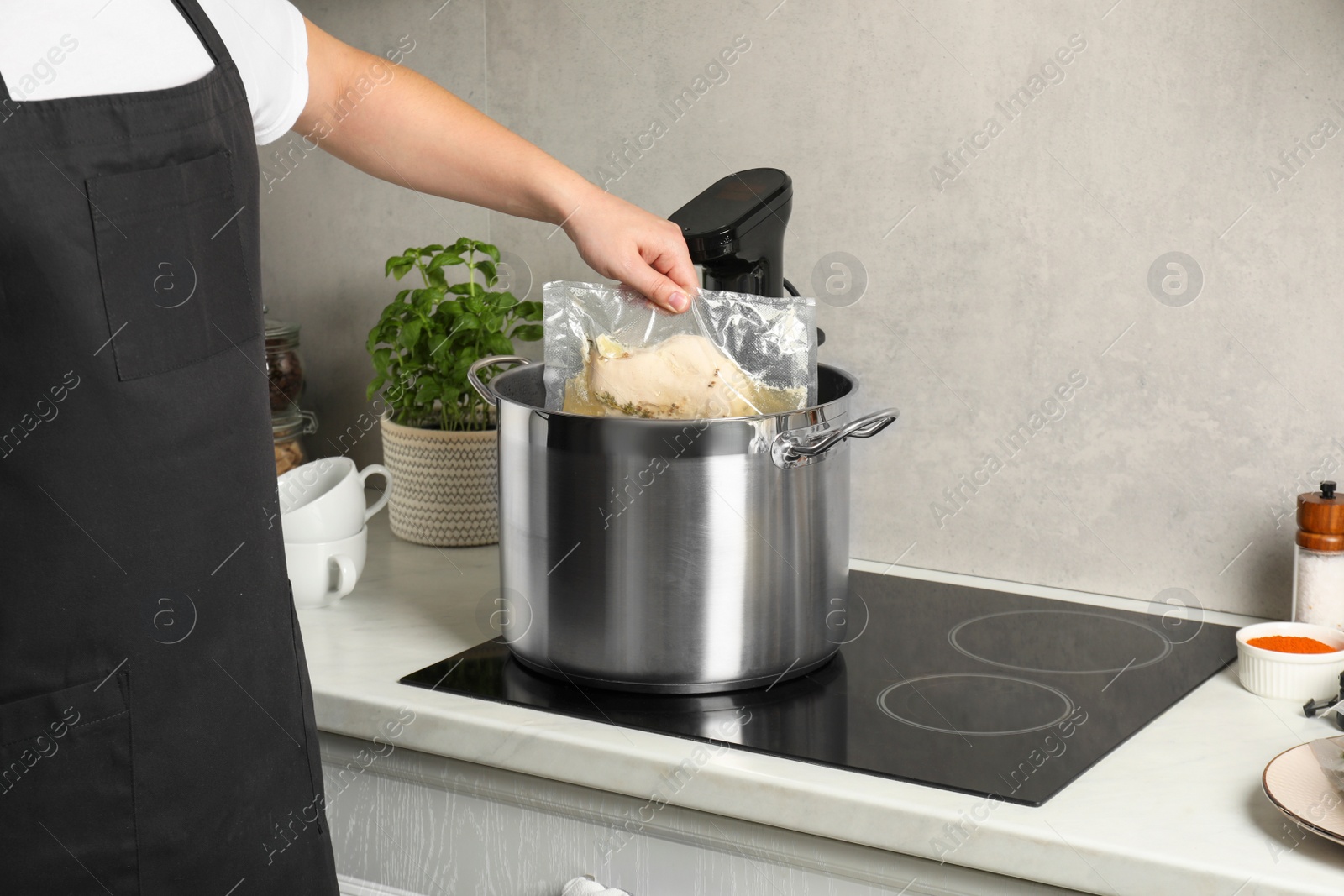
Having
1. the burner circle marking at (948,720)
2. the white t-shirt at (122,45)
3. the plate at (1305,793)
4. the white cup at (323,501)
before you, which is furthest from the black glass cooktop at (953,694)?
the white t-shirt at (122,45)

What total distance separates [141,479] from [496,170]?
1.20 ft

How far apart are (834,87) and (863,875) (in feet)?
2.31

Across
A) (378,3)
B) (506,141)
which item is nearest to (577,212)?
(506,141)

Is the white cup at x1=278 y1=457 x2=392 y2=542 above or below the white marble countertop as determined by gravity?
above

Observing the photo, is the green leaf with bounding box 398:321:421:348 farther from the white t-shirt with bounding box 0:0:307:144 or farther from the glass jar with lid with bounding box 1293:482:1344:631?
the glass jar with lid with bounding box 1293:482:1344:631

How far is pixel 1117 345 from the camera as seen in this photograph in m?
1.12

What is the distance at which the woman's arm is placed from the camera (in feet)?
3.08

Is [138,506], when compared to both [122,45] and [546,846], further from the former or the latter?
[546,846]

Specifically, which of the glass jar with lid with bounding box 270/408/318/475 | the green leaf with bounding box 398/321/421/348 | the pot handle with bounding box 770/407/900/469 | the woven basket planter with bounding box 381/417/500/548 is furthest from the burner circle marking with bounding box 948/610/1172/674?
the glass jar with lid with bounding box 270/408/318/475

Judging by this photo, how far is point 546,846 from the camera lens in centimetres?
90

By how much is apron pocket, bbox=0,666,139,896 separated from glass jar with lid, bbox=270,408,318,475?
665 millimetres

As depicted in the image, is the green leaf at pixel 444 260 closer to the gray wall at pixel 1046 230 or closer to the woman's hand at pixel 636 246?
the gray wall at pixel 1046 230

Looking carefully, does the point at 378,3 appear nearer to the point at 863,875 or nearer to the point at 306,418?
the point at 306,418

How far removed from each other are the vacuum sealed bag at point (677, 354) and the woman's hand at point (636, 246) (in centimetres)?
2
